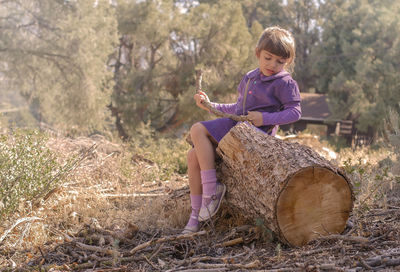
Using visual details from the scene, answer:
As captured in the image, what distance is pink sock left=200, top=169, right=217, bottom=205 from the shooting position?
10.0 feet

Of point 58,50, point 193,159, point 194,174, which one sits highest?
point 58,50

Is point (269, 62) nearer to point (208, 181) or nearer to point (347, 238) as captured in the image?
point (208, 181)

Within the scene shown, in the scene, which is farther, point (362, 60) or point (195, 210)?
point (362, 60)

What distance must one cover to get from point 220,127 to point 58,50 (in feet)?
37.4

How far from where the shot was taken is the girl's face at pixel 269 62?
311 centimetres

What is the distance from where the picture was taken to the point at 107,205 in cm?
401

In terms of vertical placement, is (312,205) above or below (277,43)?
below

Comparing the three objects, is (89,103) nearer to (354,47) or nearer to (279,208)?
(279,208)

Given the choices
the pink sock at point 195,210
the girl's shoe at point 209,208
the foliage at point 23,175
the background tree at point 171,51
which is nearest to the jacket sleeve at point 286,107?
the girl's shoe at point 209,208

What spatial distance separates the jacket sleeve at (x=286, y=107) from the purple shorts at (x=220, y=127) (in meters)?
0.18

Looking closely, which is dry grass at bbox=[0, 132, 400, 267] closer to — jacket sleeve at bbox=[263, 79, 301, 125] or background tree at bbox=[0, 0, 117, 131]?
jacket sleeve at bbox=[263, 79, 301, 125]

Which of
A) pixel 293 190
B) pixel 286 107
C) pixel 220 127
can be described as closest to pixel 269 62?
pixel 286 107

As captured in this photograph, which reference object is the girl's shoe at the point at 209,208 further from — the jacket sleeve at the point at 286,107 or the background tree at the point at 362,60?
the background tree at the point at 362,60

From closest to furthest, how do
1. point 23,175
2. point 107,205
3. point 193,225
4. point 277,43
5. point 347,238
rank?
point 347,238
point 277,43
point 193,225
point 23,175
point 107,205
